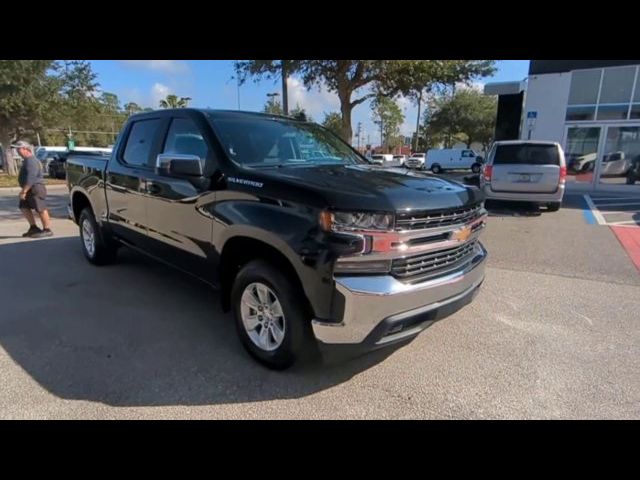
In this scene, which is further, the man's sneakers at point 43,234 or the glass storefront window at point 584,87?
the glass storefront window at point 584,87

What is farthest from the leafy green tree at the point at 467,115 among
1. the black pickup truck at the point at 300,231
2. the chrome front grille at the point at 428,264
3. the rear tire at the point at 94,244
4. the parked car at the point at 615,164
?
the chrome front grille at the point at 428,264

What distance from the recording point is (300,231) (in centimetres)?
254

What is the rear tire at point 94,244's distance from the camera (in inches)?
211

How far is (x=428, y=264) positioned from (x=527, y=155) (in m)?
8.42

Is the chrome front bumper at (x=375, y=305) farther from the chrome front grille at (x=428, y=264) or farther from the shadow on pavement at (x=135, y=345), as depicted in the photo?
the shadow on pavement at (x=135, y=345)

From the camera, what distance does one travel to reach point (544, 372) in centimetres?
301

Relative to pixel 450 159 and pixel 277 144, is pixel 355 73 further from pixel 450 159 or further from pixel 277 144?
pixel 450 159

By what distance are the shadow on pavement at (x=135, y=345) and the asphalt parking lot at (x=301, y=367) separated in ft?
0.04

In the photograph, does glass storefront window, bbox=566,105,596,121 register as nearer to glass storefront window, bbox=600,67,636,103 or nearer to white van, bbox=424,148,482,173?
glass storefront window, bbox=600,67,636,103

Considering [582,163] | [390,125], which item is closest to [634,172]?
[582,163]
